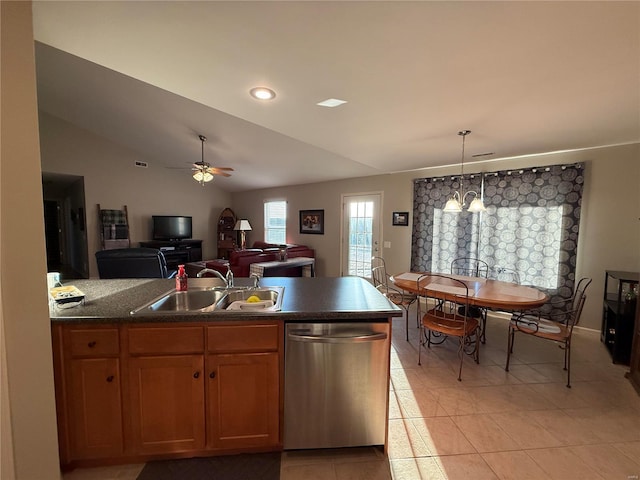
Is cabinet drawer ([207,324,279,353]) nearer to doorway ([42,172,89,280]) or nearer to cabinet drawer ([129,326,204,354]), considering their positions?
cabinet drawer ([129,326,204,354])

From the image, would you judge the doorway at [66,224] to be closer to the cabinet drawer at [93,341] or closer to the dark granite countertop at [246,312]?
the dark granite countertop at [246,312]

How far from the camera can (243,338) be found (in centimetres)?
153

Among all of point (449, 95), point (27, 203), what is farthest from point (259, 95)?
point (27, 203)

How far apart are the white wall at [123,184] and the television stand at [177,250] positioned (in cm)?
49

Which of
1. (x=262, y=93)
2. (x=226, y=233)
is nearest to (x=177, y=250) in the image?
(x=226, y=233)

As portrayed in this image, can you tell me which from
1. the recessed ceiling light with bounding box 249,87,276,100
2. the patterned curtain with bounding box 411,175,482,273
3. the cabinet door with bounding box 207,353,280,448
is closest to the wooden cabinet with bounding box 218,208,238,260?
the patterned curtain with bounding box 411,175,482,273

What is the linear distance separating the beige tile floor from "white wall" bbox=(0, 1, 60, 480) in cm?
58

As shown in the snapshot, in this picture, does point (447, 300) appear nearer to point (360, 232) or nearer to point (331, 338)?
point (331, 338)

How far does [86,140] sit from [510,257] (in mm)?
8457

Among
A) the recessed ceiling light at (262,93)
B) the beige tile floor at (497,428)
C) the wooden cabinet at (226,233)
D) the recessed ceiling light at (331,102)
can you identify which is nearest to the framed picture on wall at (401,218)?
the beige tile floor at (497,428)

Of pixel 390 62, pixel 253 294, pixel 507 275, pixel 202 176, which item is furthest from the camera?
pixel 202 176

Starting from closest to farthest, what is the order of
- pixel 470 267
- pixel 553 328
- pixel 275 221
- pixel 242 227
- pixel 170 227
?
1. pixel 553 328
2. pixel 470 267
3. pixel 170 227
4. pixel 242 227
5. pixel 275 221

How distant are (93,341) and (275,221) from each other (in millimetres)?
6230

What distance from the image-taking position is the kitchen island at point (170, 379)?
4.79ft
